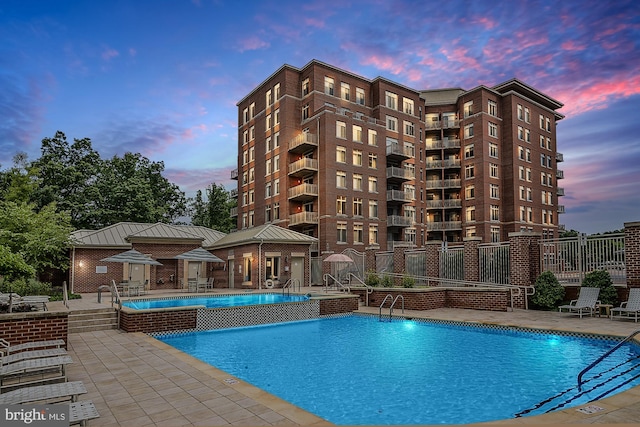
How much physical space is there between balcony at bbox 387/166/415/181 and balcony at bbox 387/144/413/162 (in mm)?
1317

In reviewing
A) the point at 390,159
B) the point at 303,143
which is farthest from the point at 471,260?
the point at 390,159

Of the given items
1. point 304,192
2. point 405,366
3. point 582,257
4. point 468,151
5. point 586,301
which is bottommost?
point 405,366

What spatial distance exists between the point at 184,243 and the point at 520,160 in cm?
4003

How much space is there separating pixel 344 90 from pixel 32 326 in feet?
122

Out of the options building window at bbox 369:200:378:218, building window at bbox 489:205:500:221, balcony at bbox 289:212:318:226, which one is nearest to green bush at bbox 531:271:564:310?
balcony at bbox 289:212:318:226

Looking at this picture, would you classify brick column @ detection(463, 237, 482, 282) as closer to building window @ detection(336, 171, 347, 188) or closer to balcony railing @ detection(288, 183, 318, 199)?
building window @ detection(336, 171, 347, 188)

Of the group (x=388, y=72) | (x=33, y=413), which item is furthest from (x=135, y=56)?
(x=388, y=72)

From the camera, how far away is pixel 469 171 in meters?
48.7

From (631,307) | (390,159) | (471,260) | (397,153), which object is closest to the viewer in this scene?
(631,307)

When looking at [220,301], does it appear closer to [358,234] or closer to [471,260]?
[471,260]

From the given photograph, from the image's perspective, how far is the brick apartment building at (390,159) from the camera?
3747 cm

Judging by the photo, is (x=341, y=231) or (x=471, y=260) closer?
(x=471, y=260)

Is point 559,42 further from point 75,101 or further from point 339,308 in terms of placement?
point 75,101

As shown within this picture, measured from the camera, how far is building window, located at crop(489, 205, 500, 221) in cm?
4744
